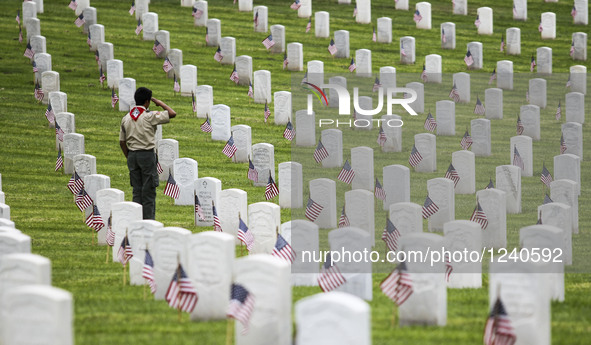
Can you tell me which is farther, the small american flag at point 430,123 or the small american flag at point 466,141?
the small american flag at point 430,123

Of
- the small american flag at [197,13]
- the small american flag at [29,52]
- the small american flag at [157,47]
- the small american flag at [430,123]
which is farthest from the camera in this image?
the small american flag at [197,13]

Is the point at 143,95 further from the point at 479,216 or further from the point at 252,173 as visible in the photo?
the point at 479,216

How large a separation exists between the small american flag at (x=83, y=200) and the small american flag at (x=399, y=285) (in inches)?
282

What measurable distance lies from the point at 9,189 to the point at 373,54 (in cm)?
1315

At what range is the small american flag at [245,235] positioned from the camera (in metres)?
13.5

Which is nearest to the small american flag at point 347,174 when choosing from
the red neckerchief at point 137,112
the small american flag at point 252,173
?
the small american flag at point 252,173

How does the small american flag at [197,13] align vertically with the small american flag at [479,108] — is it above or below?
above

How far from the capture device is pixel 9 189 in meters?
18.8

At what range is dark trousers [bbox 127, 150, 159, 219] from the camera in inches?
584

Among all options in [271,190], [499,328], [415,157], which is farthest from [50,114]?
[499,328]

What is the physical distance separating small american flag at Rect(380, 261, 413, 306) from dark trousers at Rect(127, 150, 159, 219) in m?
5.53

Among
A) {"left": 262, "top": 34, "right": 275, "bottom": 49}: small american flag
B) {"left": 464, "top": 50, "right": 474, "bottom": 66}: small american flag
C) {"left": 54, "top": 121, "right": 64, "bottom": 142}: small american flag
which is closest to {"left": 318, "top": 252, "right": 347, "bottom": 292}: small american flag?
{"left": 54, "top": 121, "right": 64, "bottom": 142}: small american flag

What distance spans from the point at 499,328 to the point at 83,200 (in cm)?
859

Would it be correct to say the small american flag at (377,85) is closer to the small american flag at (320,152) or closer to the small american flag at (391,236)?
the small american flag at (320,152)
